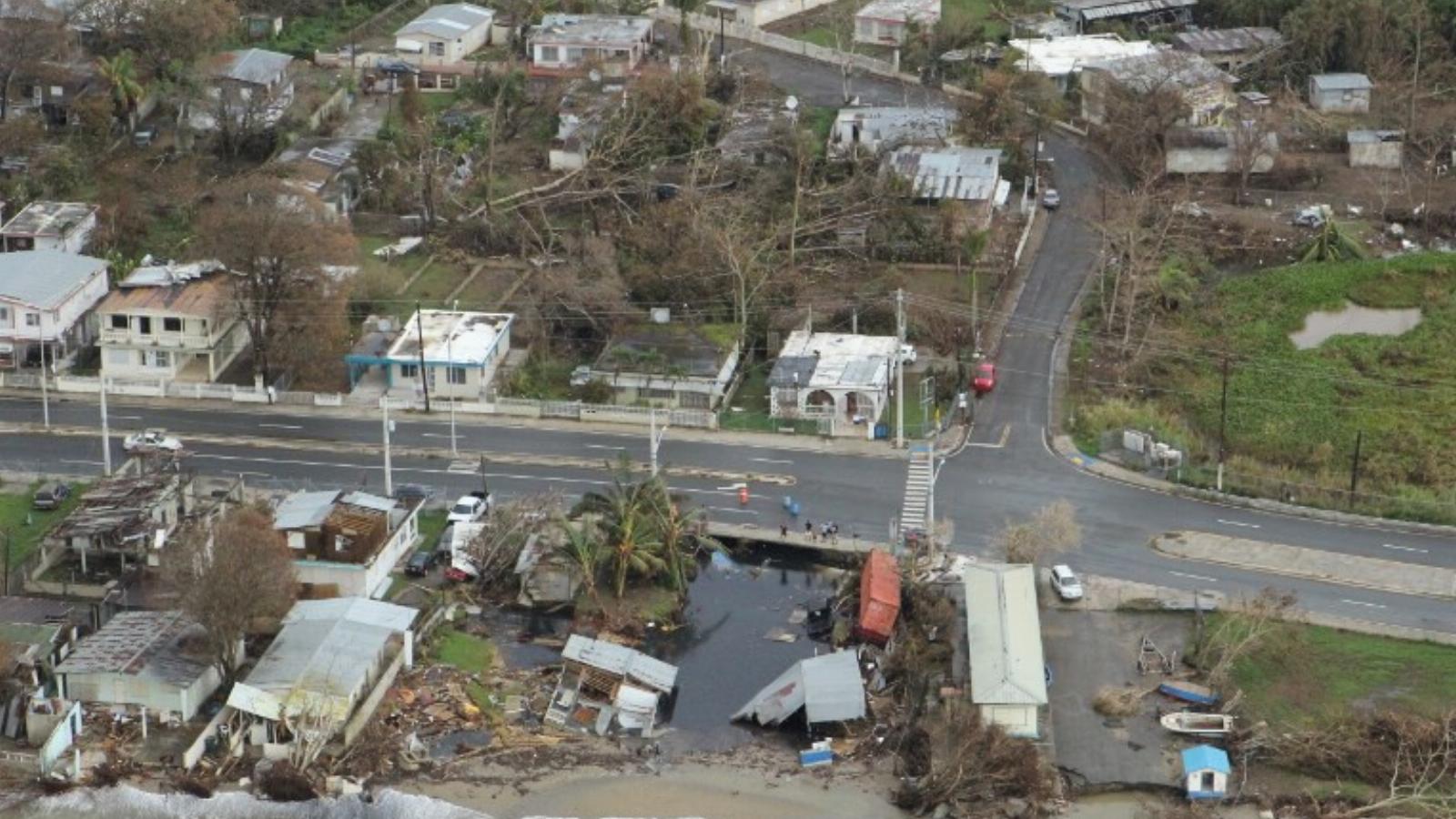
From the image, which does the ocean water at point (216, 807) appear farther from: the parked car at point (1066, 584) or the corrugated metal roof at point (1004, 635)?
the parked car at point (1066, 584)

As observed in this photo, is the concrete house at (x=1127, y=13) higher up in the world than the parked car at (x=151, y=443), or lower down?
higher up

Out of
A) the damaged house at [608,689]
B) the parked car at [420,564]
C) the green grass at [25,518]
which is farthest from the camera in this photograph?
the green grass at [25,518]

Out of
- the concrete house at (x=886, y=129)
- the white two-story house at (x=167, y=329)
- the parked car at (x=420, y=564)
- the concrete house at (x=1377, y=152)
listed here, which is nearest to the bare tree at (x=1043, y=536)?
the parked car at (x=420, y=564)

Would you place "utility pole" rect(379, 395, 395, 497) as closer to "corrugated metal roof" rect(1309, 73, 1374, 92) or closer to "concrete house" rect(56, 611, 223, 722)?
"concrete house" rect(56, 611, 223, 722)

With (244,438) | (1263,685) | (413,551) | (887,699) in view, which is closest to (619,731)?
(887,699)

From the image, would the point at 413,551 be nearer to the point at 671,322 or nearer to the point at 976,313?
the point at 671,322

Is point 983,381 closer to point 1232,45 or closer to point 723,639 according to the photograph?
point 723,639
